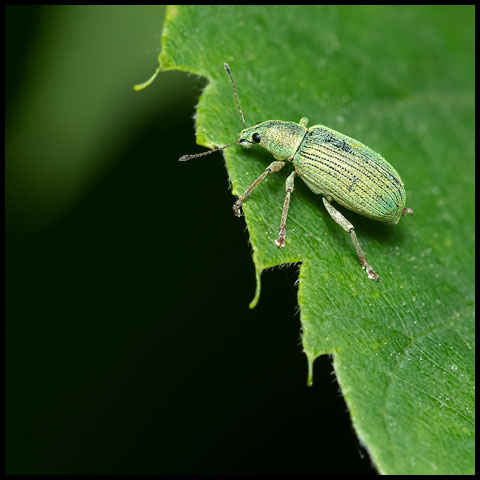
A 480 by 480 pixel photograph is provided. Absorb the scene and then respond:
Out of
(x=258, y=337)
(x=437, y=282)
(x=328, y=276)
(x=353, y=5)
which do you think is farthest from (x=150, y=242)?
(x=353, y=5)

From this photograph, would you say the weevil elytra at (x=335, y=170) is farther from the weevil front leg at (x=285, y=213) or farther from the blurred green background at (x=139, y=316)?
the blurred green background at (x=139, y=316)

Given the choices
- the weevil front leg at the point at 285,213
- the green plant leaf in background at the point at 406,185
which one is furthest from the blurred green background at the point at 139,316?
the weevil front leg at the point at 285,213

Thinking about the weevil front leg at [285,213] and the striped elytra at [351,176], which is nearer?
the weevil front leg at [285,213]

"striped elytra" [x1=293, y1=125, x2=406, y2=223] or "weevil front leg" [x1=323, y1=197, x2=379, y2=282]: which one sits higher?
"striped elytra" [x1=293, y1=125, x2=406, y2=223]

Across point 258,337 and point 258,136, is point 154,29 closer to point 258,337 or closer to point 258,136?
point 258,136

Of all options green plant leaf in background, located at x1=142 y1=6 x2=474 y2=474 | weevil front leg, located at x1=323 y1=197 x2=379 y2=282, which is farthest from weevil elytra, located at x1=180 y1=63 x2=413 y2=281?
green plant leaf in background, located at x1=142 y1=6 x2=474 y2=474

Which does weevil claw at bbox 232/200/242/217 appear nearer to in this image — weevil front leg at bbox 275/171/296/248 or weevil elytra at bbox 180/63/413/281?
weevil elytra at bbox 180/63/413/281

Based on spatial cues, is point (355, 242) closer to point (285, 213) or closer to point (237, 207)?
point (285, 213)
